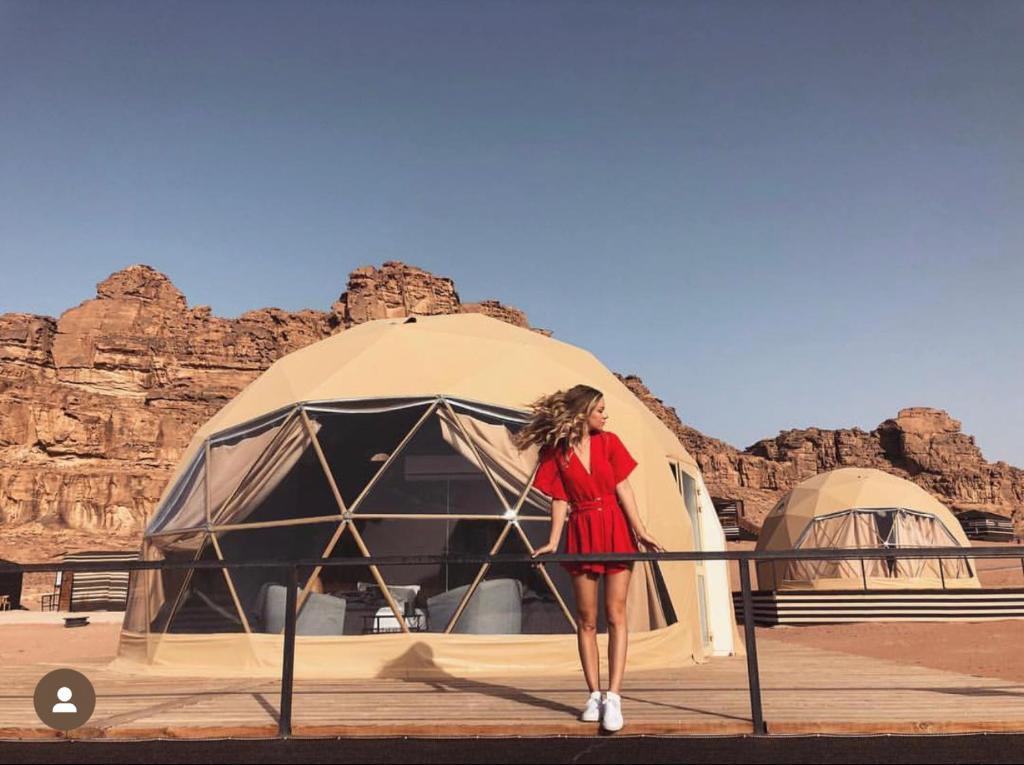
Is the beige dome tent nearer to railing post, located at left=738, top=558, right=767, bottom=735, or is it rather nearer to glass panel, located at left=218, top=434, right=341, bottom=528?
glass panel, located at left=218, top=434, right=341, bottom=528

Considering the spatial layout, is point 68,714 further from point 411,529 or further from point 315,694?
point 411,529

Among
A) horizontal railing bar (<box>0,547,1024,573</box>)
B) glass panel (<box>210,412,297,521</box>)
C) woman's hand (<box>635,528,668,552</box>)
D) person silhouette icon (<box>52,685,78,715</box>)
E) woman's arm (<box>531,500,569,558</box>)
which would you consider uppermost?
glass panel (<box>210,412,297,521</box>)

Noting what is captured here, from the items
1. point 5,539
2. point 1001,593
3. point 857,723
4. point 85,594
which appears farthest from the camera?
point 5,539

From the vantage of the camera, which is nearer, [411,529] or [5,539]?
[411,529]

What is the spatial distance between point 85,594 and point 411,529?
22.6 m

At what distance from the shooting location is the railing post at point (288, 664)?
Result: 3.58 m

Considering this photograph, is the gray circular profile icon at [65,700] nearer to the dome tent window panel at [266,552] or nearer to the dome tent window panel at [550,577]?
the dome tent window panel at [266,552]

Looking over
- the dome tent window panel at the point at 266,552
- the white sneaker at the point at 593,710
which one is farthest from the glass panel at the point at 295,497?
the white sneaker at the point at 593,710

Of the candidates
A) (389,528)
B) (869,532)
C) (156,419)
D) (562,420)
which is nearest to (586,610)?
(562,420)

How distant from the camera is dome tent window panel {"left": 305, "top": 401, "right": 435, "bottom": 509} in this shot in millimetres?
7531

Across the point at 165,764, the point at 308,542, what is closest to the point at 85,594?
the point at 308,542

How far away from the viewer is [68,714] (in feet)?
11.6

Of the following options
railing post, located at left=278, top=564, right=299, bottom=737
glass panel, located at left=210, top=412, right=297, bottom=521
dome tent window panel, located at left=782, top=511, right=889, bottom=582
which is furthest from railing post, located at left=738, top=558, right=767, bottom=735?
dome tent window panel, located at left=782, top=511, right=889, bottom=582

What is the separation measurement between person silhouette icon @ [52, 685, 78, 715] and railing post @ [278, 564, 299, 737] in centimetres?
95
